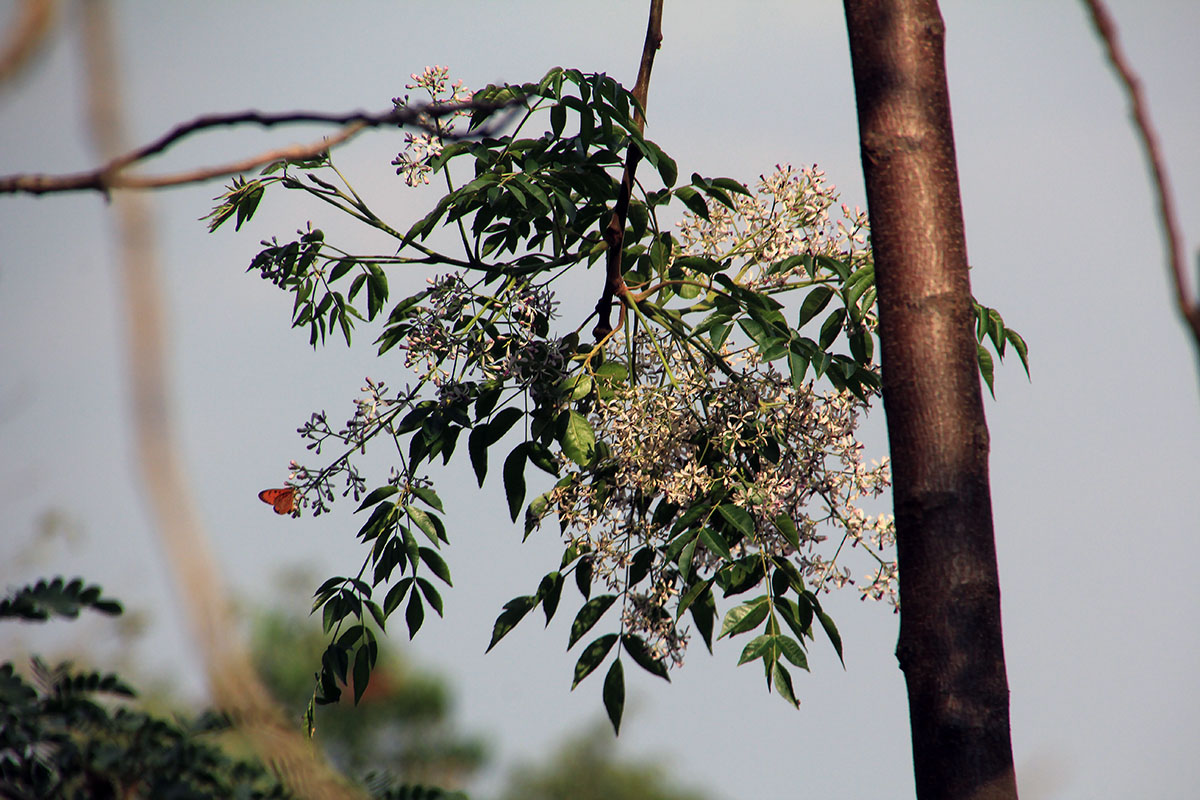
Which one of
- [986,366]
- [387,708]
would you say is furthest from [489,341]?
[387,708]

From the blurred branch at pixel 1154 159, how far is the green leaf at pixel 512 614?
1.76m

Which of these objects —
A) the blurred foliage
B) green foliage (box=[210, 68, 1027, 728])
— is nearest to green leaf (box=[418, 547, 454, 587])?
green foliage (box=[210, 68, 1027, 728])

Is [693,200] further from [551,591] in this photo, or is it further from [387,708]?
[387,708]

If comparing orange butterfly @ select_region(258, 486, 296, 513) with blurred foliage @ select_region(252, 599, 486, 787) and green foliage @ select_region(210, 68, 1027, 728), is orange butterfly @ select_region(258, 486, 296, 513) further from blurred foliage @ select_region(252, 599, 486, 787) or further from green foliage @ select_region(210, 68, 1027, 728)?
blurred foliage @ select_region(252, 599, 486, 787)

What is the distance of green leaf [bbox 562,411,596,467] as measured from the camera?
207 centimetres

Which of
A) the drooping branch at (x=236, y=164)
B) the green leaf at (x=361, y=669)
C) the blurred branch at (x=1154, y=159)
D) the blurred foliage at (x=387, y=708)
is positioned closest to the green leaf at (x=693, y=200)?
the green leaf at (x=361, y=669)

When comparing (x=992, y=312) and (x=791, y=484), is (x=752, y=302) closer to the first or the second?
(x=791, y=484)

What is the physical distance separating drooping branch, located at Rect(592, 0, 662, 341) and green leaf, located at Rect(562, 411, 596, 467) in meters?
0.30

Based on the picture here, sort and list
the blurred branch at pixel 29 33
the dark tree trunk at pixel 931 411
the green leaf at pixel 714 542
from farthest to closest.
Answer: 1. the green leaf at pixel 714 542
2. the dark tree trunk at pixel 931 411
3. the blurred branch at pixel 29 33

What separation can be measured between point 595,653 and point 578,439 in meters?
0.46

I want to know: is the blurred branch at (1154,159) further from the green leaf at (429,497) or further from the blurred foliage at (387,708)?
the blurred foliage at (387,708)

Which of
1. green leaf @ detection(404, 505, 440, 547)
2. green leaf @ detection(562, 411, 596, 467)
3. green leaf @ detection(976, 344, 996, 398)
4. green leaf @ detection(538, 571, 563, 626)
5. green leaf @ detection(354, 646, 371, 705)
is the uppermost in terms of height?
green leaf @ detection(976, 344, 996, 398)

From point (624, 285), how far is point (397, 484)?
2.12ft

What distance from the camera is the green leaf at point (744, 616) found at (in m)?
2.07
